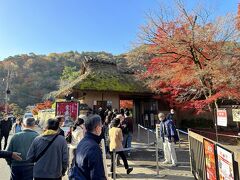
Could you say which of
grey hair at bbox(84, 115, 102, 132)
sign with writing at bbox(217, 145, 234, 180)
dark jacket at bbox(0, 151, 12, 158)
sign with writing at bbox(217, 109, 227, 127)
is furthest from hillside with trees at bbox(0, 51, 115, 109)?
grey hair at bbox(84, 115, 102, 132)

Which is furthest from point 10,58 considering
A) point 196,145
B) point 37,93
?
point 196,145

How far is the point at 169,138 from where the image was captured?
8.34 m

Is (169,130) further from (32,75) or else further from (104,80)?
(32,75)

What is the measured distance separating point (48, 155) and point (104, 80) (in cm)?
1402

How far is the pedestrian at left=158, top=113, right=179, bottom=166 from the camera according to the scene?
827 centimetres

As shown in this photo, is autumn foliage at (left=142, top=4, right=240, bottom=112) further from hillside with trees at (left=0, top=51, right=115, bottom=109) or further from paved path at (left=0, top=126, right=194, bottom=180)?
hillside with trees at (left=0, top=51, right=115, bottom=109)

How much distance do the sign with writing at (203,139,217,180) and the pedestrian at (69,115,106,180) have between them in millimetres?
2482

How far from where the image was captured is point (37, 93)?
2504 inches

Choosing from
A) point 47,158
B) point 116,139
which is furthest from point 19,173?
point 116,139

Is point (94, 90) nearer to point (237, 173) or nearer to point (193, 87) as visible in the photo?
point (193, 87)

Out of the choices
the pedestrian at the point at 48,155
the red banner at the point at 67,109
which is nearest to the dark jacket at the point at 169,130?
the red banner at the point at 67,109

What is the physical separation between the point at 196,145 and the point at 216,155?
188cm

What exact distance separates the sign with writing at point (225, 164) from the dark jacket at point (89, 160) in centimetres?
188

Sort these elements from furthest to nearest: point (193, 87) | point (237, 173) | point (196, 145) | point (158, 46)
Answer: point (193, 87) → point (158, 46) → point (196, 145) → point (237, 173)
